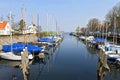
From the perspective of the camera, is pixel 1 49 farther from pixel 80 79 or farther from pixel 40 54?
pixel 80 79

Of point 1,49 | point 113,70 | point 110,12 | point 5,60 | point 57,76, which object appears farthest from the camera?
point 110,12

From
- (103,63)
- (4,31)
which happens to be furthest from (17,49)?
(4,31)

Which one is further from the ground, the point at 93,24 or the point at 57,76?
the point at 93,24

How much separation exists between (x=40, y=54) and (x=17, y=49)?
13.4 feet

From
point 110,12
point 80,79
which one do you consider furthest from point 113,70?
point 110,12

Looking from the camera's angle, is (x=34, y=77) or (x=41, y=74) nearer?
(x=34, y=77)

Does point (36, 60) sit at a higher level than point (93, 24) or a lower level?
lower

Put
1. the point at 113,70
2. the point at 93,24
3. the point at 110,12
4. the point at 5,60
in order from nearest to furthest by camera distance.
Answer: the point at 113,70, the point at 5,60, the point at 110,12, the point at 93,24

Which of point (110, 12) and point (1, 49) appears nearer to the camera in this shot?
point (1, 49)

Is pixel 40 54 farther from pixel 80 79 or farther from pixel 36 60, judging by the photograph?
pixel 80 79

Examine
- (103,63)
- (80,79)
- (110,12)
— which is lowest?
(80,79)

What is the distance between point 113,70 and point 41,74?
942cm

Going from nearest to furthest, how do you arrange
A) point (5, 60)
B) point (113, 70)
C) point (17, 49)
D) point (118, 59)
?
point (113, 70) < point (118, 59) < point (5, 60) < point (17, 49)

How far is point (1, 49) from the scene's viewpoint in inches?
1871
